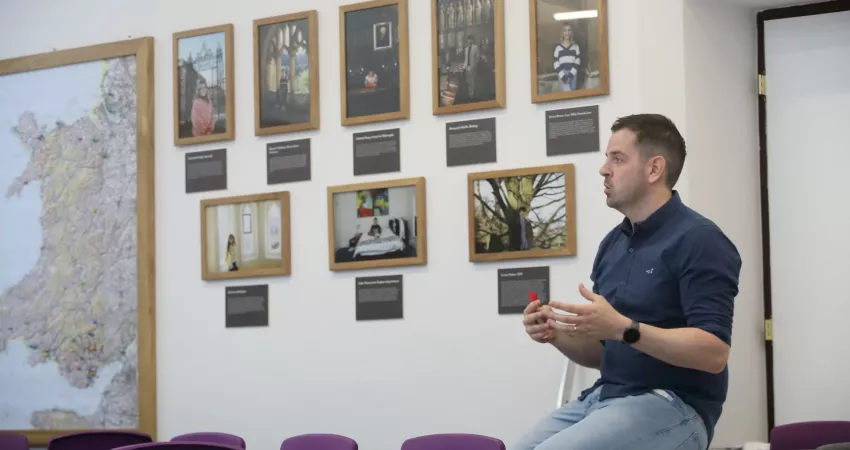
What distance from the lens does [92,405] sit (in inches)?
271

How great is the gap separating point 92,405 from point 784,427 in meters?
4.44

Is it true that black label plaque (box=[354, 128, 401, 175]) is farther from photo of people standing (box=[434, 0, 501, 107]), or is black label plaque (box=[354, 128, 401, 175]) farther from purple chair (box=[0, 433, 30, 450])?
purple chair (box=[0, 433, 30, 450])

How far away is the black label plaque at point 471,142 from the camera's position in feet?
18.9

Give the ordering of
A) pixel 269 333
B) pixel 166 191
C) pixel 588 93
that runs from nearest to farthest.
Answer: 1. pixel 588 93
2. pixel 269 333
3. pixel 166 191

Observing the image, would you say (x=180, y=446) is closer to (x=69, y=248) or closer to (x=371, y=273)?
(x=371, y=273)

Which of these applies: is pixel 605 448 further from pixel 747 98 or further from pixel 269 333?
pixel 269 333

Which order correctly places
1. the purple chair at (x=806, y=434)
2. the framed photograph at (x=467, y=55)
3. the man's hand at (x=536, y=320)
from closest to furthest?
the man's hand at (x=536, y=320), the purple chair at (x=806, y=434), the framed photograph at (x=467, y=55)

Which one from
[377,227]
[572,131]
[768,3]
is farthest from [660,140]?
[377,227]

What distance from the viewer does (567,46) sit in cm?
558

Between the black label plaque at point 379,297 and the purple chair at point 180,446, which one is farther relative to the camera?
the black label plaque at point 379,297

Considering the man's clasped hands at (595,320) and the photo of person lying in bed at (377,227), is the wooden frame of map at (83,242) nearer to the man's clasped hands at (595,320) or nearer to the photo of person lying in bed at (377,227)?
the photo of person lying in bed at (377,227)

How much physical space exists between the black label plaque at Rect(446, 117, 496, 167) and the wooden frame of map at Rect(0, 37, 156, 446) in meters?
2.13

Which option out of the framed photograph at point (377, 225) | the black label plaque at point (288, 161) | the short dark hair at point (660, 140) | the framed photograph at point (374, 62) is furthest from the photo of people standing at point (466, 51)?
the short dark hair at point (660, 140)

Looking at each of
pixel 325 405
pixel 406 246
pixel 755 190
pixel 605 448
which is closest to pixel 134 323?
pixel 325 405
